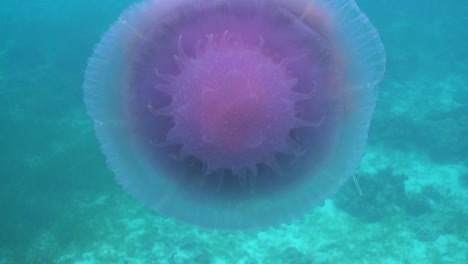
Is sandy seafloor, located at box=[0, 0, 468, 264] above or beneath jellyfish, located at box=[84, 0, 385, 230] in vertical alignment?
above

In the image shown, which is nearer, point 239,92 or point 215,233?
point 239,92

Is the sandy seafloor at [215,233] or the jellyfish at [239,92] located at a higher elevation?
the sandy seafloor at [215,233]

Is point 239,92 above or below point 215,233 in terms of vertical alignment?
below

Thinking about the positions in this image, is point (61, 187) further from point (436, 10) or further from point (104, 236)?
point (436, 10)

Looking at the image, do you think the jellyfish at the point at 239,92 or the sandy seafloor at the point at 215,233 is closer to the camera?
the jellyfish at the point at 239,92
